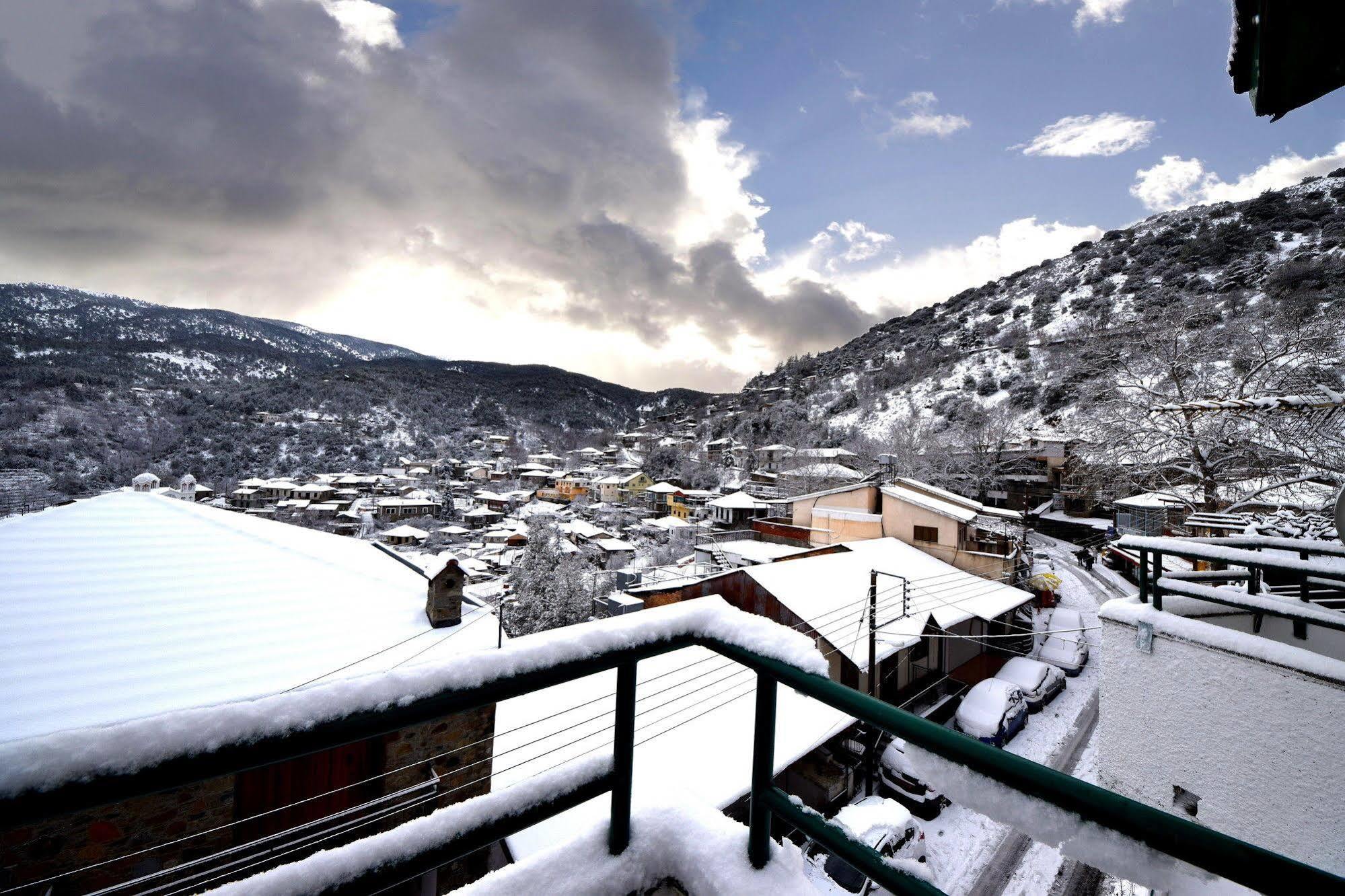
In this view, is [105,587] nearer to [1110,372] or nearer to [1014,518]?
[1110,372]

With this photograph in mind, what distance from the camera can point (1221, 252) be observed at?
Result: 135 ft

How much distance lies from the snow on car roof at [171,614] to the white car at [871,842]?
444 centimetres

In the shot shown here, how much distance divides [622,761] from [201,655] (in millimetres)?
5889

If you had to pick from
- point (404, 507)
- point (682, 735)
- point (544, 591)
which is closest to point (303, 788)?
point (682, 735)

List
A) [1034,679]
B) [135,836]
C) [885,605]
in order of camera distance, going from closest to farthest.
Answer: [135,836] → [885,605] → [1034,679]

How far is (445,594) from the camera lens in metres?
6.96

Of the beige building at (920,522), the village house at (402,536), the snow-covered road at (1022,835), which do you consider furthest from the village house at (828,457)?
the village house at (402,536)

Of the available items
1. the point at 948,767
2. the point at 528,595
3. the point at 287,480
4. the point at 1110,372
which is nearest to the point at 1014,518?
the point at 1110,372

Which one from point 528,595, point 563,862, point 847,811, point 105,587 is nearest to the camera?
point 563,862

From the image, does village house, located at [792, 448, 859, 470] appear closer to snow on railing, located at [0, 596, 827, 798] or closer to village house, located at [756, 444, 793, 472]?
village house, located at [756, 444, 793, 472]

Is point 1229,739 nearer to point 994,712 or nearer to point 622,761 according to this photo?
point 622,761

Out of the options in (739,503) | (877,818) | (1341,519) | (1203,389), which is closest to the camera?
(1341,519)

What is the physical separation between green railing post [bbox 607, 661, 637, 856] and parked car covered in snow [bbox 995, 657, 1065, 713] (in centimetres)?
1186

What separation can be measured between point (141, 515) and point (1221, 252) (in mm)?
63542
